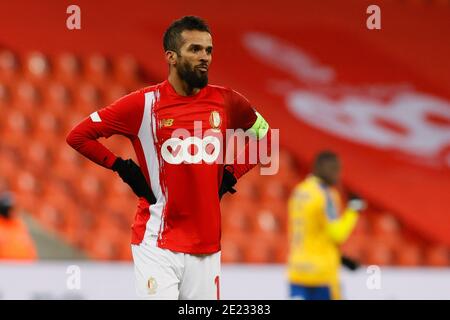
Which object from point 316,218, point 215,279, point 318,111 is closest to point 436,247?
point 318,111

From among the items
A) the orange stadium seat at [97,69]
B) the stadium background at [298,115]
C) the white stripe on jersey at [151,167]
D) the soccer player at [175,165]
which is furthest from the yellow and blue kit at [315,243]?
the orange stadium seat at [97,69]

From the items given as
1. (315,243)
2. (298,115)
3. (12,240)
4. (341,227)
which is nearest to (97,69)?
(298,115)

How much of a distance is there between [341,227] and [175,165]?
6.86 feet

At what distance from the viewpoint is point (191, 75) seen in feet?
11.1

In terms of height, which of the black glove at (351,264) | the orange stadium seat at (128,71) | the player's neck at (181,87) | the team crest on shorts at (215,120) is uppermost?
the orange stadium seat at (128,71)

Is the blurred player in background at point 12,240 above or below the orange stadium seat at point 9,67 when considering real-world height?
below

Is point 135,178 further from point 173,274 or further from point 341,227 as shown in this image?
point 341,227

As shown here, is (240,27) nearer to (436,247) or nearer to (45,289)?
(436,247)

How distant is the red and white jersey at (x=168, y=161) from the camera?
3.38 m

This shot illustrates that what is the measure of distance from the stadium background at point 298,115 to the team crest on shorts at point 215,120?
5.04m

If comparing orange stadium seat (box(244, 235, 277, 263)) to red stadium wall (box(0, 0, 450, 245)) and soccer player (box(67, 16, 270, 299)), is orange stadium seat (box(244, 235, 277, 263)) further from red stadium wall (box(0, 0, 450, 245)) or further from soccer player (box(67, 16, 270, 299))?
soccer player (box(67, 16, 270, 299))

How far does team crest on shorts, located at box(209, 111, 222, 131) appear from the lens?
343 centimetres

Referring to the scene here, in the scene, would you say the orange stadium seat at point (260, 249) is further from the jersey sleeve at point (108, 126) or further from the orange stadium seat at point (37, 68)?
the jersey sleeve at point (108, 126)

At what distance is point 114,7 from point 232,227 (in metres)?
2.41
